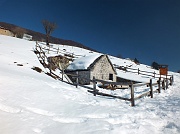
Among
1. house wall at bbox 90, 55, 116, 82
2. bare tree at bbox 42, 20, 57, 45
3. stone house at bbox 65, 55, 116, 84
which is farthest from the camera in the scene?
bare tree at bbox 42, 20, 57, 45

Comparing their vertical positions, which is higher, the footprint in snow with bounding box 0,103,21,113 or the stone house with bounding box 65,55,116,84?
the stone house with bounding box 65,55,116,84

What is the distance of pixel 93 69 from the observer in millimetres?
27234

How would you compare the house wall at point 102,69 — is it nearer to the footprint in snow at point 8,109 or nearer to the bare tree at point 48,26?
the footprint in snow at point 8,109

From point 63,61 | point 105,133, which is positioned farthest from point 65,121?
point 63,61

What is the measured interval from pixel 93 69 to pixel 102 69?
9.22 feet

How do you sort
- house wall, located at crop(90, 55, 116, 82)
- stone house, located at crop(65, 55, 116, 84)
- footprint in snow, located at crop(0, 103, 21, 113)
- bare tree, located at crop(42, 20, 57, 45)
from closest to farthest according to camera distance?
footprint in snow, located at crop(0, 103, 21, 113)
stone house, located at crop(65, 55, 116, 84)
house wall, located at crop(90, 55, 116, 82)
bare tree, located at crop(42, 20, 57, 45)

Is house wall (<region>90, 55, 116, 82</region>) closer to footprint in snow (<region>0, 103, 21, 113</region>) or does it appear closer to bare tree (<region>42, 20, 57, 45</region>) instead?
footprint in snow (<region>0, 103, 21, 113</region>)

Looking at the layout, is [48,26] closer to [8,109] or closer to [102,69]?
[102,69]

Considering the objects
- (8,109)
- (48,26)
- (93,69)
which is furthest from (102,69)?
(48,26)

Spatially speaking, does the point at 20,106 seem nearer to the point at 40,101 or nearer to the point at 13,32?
the point at 40,101

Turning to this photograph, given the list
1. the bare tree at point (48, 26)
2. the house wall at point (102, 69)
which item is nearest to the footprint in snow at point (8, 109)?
the house wall at point (102, 69)

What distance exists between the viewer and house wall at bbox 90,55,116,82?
27812 mm

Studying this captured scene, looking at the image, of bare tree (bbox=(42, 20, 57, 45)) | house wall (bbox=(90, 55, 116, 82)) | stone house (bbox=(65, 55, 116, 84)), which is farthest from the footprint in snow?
bare tree (bbox=(42, 20, 57, 45))

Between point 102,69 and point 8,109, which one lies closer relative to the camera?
point 8,109
